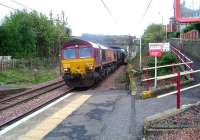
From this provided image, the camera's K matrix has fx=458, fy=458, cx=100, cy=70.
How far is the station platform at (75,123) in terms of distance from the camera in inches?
444

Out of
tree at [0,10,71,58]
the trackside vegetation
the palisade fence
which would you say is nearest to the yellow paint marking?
the palisade fence

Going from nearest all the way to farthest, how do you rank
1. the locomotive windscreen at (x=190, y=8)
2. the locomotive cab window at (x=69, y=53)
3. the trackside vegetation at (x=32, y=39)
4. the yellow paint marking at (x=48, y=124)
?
the locomotive windscreen at (x=190, y=8) < the yellow paint marking at (x=48, y=124) < the locomotive cab window at (x=69, y=53) < the trackside vegetation at (x=32, y=39)

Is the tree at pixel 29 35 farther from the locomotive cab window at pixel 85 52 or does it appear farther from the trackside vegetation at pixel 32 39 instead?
the locomotive cab window at pixel 85 52

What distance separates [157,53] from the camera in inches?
771

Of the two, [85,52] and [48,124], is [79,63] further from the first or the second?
[48,124]

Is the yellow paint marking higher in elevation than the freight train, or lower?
lower

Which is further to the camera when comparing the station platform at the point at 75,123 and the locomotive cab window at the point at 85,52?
the locomotive cab window at the point at 85,52

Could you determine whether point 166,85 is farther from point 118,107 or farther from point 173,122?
point 173,122

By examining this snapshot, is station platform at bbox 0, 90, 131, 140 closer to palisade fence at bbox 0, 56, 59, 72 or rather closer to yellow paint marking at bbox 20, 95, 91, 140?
yellow paint marking at bbox 20, 95, 91, 140

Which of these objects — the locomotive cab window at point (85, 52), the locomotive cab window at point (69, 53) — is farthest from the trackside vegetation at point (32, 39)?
the locomotive cab window at point (85, 52)

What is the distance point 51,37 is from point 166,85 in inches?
1872

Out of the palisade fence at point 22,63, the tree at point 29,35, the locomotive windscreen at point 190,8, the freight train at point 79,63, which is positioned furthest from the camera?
the tree at point 29,35

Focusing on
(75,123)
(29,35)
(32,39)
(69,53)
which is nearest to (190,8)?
(75,123)

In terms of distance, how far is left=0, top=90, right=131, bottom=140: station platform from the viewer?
444 inches
